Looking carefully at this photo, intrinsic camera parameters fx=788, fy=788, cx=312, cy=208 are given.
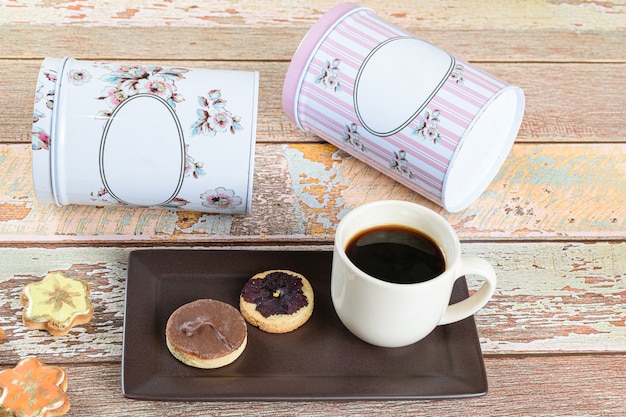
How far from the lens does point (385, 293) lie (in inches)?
24.4

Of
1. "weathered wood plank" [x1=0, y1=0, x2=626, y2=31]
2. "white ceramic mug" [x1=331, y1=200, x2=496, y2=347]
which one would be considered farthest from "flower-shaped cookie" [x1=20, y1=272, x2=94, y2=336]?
"weathered wood plank" [x1=0, y1=0, x2=626, y2=31]

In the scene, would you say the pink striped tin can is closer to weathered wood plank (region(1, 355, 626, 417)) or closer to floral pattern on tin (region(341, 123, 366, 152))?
floral pattern on tin (region(341, 123, 366, 152))

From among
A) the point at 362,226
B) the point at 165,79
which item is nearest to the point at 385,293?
the point at 362,226

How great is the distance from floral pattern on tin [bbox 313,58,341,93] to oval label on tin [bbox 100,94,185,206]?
6.8 inches

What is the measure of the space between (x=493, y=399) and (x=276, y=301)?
205 millimetres

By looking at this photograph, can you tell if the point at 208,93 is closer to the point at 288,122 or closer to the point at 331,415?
the point at 288,122

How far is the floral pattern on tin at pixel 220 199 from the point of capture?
2.57 ft

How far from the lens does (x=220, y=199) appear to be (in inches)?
31.2

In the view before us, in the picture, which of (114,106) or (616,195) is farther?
(616,195)

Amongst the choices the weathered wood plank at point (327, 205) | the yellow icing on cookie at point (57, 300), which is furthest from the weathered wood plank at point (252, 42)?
the yellow icing on cookie at point (57, 300)

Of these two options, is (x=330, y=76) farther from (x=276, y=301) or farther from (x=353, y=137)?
(x=276, y=301)

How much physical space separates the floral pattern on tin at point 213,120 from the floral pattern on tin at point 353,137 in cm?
14

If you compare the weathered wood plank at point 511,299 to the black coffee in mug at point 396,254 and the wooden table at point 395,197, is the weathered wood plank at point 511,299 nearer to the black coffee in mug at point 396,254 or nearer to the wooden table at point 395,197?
the wooden table at point 395,197

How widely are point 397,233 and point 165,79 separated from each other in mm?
280
